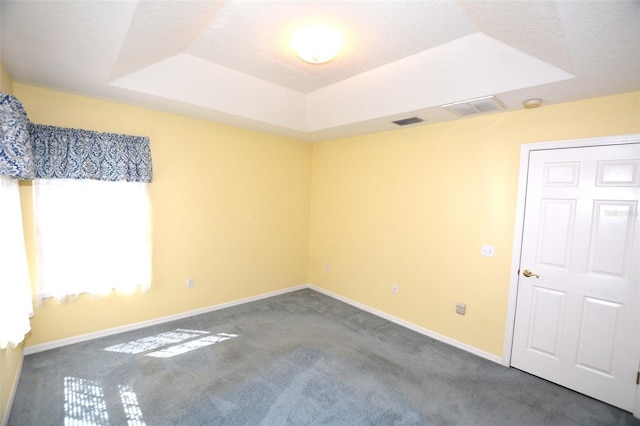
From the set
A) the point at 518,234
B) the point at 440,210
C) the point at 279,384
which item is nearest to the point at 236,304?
the point at 279,384

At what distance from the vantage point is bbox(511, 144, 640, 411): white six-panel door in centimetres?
224

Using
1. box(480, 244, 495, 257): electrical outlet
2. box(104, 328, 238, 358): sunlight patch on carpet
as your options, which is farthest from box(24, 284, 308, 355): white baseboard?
box(480, 244, 495, 257): electrical outlet

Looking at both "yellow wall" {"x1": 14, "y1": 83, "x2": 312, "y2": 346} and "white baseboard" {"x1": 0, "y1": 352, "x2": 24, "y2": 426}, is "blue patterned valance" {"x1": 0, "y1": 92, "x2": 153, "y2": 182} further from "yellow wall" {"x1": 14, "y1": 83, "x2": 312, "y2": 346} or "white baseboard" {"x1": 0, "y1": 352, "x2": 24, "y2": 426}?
"white baseboard" {"x1": 0, "y1": 352, "x2": 24, "y2": 426}

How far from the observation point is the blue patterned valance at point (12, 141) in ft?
5.61

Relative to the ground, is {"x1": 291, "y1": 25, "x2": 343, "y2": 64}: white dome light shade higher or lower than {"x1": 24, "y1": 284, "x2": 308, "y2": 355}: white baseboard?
higher

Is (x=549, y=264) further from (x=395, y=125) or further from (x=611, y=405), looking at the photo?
(x=395, y=125)

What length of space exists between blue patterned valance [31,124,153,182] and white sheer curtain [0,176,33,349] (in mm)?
521

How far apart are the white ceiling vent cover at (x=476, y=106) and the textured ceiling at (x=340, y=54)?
92mm

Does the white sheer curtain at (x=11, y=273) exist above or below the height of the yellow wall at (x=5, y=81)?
below

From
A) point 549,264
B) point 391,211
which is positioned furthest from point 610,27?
point 391,211

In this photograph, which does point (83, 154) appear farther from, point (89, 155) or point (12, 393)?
point (12, 393)

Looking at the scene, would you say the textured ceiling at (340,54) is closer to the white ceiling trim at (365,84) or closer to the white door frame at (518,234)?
the white ceiling trim at (365,84)

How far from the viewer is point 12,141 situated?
1.76m

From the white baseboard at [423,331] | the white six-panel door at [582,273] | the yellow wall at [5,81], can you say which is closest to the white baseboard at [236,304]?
the white baseboard at [423,331]
